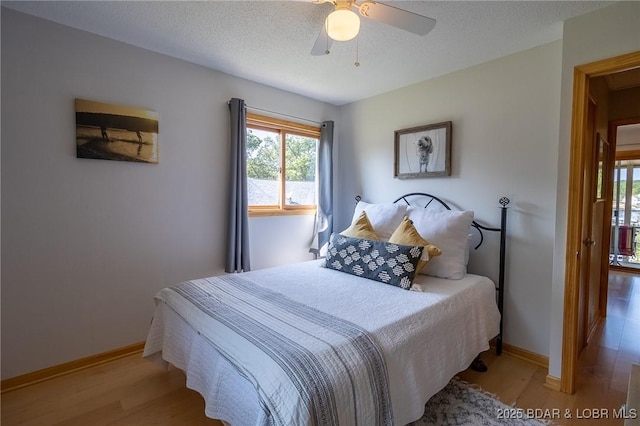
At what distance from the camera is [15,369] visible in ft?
6.46

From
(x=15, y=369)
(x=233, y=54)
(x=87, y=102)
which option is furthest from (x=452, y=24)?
(x=15, y=369)

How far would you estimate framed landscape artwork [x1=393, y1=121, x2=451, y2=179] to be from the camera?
2.76m

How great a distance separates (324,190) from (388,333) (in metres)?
2.31

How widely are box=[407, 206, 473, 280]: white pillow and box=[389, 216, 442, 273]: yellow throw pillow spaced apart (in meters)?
0.09

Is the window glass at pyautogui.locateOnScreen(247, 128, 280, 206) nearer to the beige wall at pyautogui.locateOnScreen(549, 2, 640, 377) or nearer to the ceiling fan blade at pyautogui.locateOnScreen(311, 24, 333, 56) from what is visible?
the ceiling fan blade at pyautogui.locateOnScreen(311, 24, 333, 56)

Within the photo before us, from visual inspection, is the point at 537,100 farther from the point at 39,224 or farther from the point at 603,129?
the point at 39,224

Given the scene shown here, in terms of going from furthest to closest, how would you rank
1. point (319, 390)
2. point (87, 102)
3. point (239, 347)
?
point (87, 102) < point (239, 347) < point (319, 390)

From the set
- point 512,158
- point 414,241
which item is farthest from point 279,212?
point 512,158

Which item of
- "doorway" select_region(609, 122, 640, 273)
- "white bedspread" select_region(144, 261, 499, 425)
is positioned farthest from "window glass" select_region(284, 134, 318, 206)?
"doorway" select_region(609, 122, 640, 273)

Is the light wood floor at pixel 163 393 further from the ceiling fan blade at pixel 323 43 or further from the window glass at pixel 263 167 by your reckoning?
the ceiling fan blade at pixel 323 43

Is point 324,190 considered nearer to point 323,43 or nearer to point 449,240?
point 449,240

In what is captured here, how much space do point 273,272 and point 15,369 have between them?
1757 millimetres

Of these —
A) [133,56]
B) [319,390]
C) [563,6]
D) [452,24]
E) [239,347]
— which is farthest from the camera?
[133,56]

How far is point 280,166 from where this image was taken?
3312 mm
